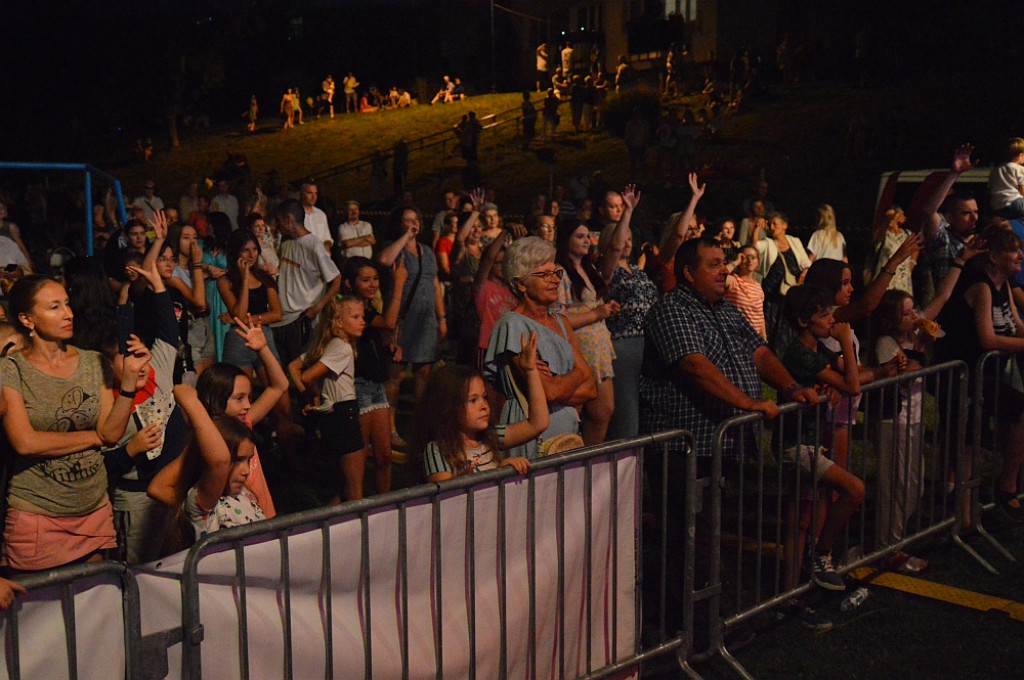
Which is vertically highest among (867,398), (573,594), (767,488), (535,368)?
(535,368)

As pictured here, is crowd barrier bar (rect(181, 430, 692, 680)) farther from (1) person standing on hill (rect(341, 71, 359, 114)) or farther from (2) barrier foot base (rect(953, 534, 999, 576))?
(1) person standing on hill (rect(341, 71, 359, 114))

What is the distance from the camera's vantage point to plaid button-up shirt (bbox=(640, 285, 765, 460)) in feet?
16.6

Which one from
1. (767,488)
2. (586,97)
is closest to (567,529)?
(767,488)

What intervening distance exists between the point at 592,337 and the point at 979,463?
2404 millimetres

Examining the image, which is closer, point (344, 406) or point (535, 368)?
point (535, 368)

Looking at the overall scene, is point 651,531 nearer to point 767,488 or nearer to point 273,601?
point 767,488

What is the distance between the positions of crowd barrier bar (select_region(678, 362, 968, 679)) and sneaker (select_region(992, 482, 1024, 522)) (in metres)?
0.35

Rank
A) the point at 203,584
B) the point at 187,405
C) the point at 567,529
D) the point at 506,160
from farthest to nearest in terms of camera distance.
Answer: the point at 506,160 → the point at 567,529 → the point at 187,405 → the point at 203,584

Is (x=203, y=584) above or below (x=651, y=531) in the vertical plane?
above

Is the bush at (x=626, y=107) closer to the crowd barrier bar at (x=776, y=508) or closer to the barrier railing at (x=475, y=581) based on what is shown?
the crowd barrier bar at (x=776, y=508)

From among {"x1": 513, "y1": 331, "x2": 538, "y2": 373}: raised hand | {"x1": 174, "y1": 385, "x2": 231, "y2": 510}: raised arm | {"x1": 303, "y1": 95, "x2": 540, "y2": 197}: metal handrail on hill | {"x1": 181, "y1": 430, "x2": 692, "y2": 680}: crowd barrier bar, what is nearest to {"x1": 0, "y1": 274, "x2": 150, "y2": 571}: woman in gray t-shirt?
{"x1": 174, "y1": 385, "x2": 231, "y2": 510}: raised arm

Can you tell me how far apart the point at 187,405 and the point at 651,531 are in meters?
3.24

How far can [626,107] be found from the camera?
3675cm

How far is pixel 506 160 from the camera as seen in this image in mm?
36188
